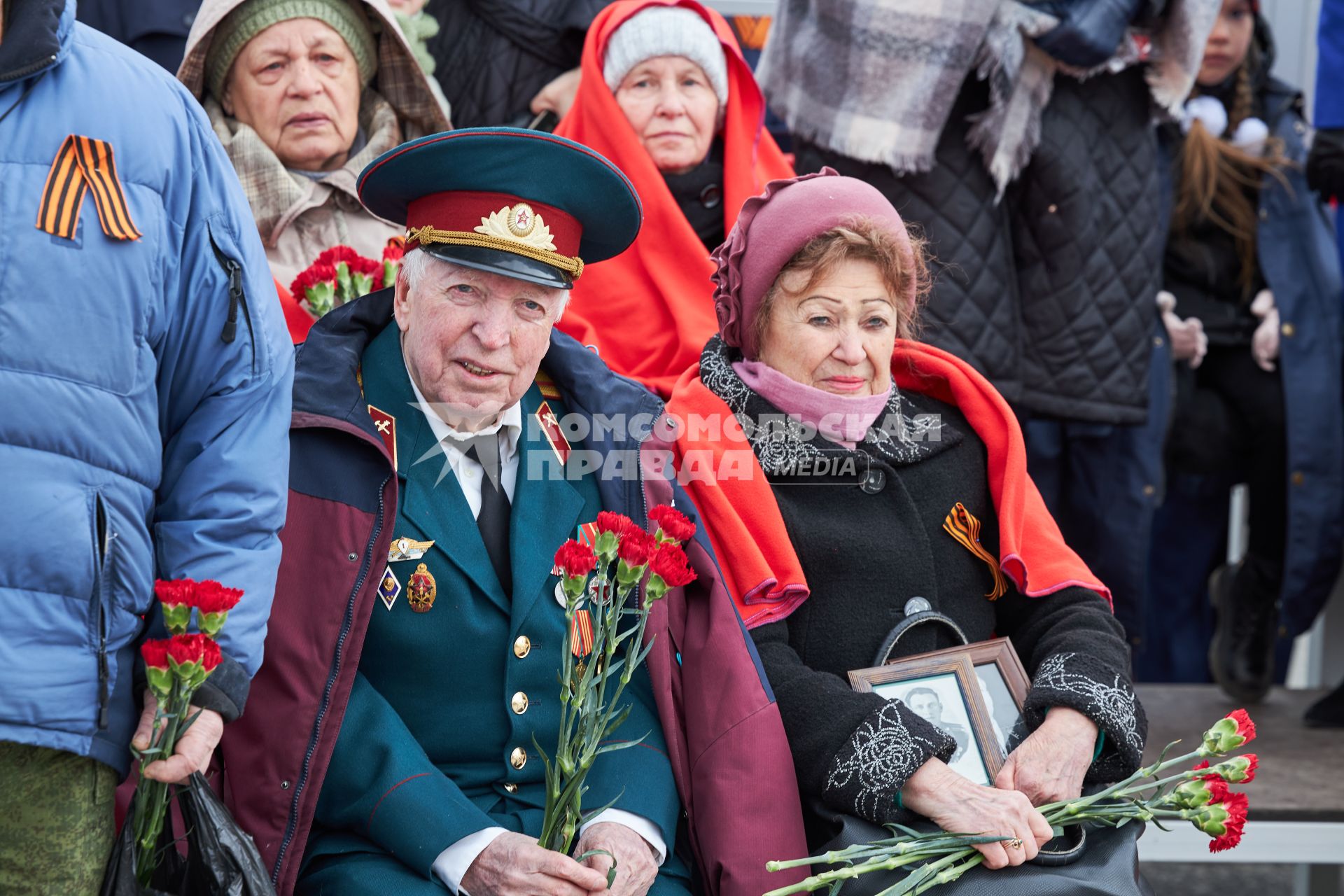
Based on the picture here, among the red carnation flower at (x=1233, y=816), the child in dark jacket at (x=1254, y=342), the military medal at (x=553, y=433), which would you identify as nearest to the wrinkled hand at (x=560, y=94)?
the military medal at (x=553, y=433)

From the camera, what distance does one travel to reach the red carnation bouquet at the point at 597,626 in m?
2.38

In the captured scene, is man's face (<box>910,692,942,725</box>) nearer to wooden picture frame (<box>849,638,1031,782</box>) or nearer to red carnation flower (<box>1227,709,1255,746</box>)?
wooden picture frame (<box>849,638,1031,782</box>)

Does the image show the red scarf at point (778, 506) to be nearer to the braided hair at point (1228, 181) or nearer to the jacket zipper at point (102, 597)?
the jacket zipper at point (102, 597)

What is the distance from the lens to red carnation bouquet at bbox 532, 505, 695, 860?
2381mm

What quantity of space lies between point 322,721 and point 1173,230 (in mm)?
3768

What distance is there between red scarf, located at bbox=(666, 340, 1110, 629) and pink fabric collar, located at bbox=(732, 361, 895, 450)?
0.11 metres

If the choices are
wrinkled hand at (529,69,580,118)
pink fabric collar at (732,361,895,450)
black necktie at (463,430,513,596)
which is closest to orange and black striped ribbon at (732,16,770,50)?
wrinkled hand at (529,69,580,118)

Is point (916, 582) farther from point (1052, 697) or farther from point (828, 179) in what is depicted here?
point (828, 179)

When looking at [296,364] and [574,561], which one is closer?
[574,561]

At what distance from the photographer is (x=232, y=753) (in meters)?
2.57

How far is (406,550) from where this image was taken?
8.87 feet

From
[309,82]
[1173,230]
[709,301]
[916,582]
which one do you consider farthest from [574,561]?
[1173,230]

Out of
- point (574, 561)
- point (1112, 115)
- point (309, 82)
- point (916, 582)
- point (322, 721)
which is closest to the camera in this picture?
point (574, 561)

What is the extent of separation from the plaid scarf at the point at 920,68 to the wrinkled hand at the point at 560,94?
1.92ft
